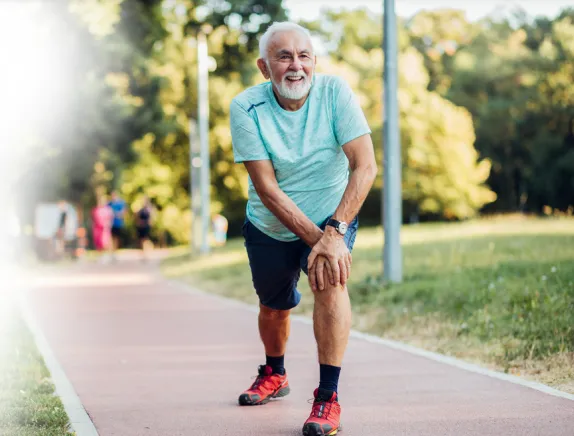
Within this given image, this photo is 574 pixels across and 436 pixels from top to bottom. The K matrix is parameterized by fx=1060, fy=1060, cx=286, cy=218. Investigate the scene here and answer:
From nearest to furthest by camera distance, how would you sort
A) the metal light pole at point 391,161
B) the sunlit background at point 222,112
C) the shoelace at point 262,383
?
the shoelace at point 262,383
the metal light pole at point 391,161
the sunlit background at point 222,112

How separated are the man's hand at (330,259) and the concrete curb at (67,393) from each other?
4.46 ft

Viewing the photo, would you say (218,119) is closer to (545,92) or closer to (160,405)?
(545,92)

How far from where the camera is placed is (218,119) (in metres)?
50.4

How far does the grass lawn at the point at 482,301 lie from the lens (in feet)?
24.5

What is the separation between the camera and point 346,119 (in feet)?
16.7

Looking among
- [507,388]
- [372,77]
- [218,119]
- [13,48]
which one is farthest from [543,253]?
[372,77]

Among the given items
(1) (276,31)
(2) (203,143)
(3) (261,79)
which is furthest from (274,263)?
(3) (261,79)

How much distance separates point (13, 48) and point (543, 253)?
17373mm

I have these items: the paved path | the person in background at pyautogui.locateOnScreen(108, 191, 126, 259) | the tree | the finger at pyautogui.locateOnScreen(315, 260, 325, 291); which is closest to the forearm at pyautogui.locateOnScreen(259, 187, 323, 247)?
the finger at pyautogui.locateOnScreen(315, 260, 325, 291)

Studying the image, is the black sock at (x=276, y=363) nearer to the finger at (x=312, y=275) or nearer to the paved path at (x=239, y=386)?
the paved path at (x=239, y=386)

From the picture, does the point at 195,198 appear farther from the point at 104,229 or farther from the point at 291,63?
the point at 291,63

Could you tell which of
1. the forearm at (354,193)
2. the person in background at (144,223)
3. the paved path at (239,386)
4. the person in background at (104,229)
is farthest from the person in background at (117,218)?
the forearm at (354,193)

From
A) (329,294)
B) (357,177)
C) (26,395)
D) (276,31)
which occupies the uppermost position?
(276,31)

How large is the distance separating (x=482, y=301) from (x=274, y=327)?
407cm
